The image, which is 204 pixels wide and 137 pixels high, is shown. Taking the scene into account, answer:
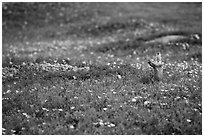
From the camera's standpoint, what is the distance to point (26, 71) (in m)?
16.3

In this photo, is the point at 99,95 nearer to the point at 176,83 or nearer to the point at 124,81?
the point at 124,81

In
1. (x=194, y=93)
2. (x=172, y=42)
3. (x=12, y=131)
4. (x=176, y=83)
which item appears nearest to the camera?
(x=12, y=131)

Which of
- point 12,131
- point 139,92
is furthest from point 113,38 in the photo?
point 12,131

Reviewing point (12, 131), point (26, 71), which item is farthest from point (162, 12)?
point (12, 131)

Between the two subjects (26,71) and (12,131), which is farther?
(26,71)

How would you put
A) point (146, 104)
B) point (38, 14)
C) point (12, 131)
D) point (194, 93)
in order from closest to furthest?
point (12, 131), point (146, 104), point (194, 93), point (38, 14)

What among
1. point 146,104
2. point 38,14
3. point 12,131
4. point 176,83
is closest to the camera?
point 12,131

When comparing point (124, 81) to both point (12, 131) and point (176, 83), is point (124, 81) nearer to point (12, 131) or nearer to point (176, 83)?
point (176, 83)

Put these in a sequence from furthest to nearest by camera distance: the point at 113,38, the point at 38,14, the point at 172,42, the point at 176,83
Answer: the point at 38,14 < the point at 113,38 < the point at 172,42 < the point at 176,83

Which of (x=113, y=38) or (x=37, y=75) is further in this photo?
(x=113, y=38)

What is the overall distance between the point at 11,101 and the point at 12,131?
2338mm

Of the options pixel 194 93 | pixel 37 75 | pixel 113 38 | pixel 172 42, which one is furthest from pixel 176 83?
pixel 113 38

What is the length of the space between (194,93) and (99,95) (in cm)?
362

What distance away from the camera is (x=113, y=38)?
29.1m
